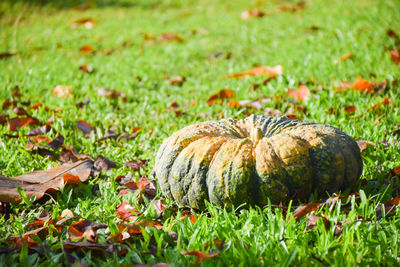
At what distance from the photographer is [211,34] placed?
23.5 feet

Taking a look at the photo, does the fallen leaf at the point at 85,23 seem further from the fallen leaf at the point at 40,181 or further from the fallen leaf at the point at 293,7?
the fallen leaf at the point at 40,181

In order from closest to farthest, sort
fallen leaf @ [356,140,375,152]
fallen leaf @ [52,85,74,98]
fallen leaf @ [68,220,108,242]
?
fallen leaf @ [68,220,108,242], fallen leaf @ [356,140,375,152], fallen leaf @ [52,85,74,98]

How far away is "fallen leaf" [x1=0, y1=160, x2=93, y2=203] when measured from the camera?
8.29 feet

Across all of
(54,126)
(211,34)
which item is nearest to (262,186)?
(54,126)

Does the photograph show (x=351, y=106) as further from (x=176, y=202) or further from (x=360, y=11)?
(x=360, y=11)

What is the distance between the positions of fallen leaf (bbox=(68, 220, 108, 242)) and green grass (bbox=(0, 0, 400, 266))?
0.07m

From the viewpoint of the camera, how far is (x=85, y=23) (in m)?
8.45

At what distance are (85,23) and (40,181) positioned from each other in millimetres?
6423

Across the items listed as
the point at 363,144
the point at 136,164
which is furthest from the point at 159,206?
the point at 363,144

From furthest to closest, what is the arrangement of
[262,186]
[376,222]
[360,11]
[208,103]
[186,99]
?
[360,11] → [186,99] → [208,103] → [262,186] → [376,222]

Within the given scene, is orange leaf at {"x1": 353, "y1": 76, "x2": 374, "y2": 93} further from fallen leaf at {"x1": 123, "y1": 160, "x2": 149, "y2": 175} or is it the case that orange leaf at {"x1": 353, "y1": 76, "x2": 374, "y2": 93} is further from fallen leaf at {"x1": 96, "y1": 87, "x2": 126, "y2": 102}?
fallen leaf at {"x1": 96, "y1": 87, "x2": 126, "y2": 102}

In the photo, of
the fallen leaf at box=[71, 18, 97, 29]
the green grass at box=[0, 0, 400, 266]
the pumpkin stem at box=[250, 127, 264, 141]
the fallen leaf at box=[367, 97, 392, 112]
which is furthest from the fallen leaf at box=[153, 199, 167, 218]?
the fallen leaf at box=[71, 18, 97, 29]

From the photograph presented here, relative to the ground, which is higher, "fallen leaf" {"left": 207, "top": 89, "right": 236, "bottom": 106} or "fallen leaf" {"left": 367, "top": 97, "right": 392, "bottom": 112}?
"fallen leaf" {"left": 207, "top": 89, "right": 236, "bottom": 106}

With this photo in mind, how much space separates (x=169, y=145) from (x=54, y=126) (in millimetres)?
1824
